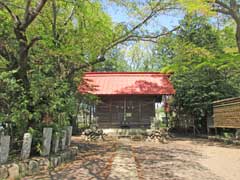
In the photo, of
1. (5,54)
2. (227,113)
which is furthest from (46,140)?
(227,113)

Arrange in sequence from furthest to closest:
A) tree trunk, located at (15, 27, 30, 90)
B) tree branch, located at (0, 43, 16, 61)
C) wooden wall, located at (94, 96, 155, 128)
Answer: wooden wall, located at (94, 96, 155, 128), tree branch, located at (0, 43, 16, 61), tree trunk, located at (15, 27, 30, 90)

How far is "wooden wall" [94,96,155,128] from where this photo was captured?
2077 centimetres

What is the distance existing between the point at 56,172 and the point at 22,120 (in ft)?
5.86

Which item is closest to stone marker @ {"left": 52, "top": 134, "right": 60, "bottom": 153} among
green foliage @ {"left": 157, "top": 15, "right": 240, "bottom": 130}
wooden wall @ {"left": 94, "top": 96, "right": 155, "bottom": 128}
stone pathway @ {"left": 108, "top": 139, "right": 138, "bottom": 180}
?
stone pathway @ {"left": 108, "top": 139, "right": 138, "bottom": 180}

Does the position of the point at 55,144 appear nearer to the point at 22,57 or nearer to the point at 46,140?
the point at 46,140

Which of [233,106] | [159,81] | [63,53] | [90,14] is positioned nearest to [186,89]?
[159,81]

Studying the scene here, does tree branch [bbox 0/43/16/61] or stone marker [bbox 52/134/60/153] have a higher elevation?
tree branch [bbox 0/43/16/61]

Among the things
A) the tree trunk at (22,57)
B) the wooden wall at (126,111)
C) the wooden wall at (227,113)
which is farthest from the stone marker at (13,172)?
the wooden wall at (126,111)

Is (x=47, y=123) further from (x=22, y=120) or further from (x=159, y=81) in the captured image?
(x=159, y=81)

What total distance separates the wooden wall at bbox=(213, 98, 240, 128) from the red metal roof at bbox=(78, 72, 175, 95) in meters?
3.54

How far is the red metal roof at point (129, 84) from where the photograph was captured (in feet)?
65.7

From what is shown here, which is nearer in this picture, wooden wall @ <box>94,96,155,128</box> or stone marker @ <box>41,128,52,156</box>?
stone marker @ <box>41,128,52,156</box>

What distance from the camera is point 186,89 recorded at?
22.0 meters

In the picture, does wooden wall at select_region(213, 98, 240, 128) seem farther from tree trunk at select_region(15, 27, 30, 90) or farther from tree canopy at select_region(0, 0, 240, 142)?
tree trunk at select_region(15, 27, 30, 90)
